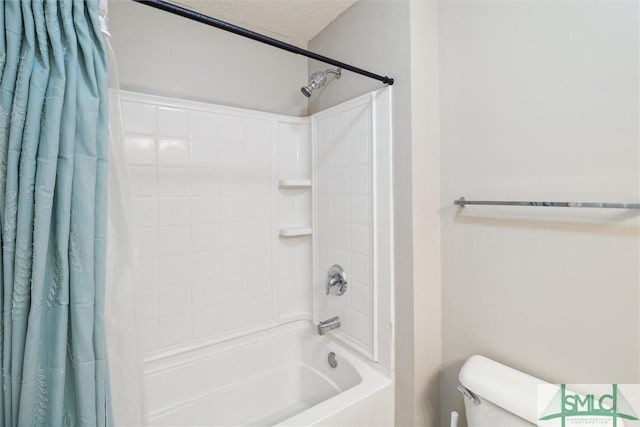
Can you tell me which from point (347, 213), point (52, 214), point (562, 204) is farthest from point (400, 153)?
point (52, 214)

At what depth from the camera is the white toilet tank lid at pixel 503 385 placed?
93 cm

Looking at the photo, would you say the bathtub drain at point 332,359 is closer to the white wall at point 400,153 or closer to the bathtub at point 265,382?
the bathtub at point 265,382

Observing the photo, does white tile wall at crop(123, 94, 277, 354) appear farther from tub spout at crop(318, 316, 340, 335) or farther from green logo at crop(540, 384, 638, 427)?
green logo at crop(540, 384, 638, 427)

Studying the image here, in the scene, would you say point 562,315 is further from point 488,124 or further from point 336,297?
point 336,297

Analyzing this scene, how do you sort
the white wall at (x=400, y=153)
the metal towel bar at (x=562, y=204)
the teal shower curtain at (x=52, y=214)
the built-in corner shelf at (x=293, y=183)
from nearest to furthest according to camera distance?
the teal shower curtain at (x=52, y=214), the metal towel bar at (x=562, y=204), the white wall at (x=400, y=153), the built-in corner shelf at (x=293, y=183)

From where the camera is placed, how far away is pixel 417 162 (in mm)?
1251

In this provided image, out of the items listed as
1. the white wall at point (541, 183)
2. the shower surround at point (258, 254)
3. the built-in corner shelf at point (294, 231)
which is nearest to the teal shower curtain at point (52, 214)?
the shower surround at point (258, 254)

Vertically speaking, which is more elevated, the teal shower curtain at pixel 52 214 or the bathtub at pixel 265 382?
the teal shower curtain at pixel 52 214

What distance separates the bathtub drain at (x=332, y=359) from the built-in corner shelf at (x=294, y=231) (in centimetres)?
67

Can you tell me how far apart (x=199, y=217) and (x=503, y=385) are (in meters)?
1.47

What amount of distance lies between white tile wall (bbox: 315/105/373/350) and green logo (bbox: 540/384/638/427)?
0.69 m

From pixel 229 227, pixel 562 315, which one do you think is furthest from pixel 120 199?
pixel 562 315

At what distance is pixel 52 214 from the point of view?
63 centimetres

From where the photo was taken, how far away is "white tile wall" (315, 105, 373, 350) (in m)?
1.43
